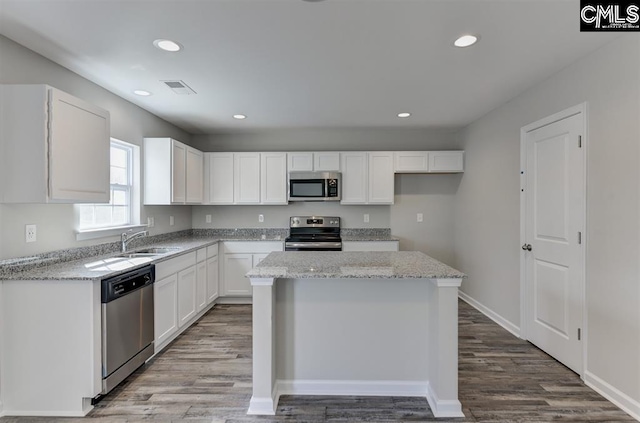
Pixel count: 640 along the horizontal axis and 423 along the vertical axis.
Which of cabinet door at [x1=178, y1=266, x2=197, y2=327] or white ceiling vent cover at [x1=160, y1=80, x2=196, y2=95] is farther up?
white ceiling vent cover at [x1=160, y1=80, x2=196, y2=95]

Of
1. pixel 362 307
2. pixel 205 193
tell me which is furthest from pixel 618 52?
pixel 205 193

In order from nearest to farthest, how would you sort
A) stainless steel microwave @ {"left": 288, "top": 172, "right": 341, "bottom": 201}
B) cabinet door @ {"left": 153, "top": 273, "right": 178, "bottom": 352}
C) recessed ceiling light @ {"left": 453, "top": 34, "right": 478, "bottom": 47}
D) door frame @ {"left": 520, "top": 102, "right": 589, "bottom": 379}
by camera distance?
1. recessed ceiling light @ {"left": 453, "top": 34, "right": 478, "bottom": 47}
2. door frame @ {"left": 520, "top": 102, "right": 589, "bottom": 379}
3. cabinet door @ {"left": 153, "top": 273, "right": 178, "bottom": 352}
4. stainless steel microwave @ {"left": 288, "top": 172, "right": 341, "bottom": 201}

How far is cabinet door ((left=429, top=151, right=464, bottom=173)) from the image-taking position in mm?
4621

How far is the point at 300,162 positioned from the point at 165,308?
8.59ft

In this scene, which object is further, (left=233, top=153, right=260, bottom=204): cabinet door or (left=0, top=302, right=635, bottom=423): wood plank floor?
(left=233, top=153, right=260, bottom=204): cabinet door

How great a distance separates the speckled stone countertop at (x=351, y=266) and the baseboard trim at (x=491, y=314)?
153cm

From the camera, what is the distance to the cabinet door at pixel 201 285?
3.74 metres

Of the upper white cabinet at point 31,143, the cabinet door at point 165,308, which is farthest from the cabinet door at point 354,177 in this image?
the upper white cabinet at point 31,143

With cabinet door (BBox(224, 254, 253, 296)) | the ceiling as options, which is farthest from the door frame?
cabinet door (BBox(224, 254, 253, 296))

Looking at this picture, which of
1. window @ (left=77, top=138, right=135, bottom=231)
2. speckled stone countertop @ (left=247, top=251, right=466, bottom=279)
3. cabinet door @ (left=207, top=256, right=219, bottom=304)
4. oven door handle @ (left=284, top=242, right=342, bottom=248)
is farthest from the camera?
oven door handle @ (left=284, top=242, right=342, bottom=248)

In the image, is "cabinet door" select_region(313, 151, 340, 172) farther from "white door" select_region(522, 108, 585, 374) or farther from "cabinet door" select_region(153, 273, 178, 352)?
"cabinet door" select_region(153, 273, 178, 352)

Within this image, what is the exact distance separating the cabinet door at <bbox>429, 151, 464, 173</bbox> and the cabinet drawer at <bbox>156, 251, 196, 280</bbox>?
3477 mm

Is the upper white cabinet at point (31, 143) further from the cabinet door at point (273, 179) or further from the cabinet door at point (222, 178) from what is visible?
the cabinet door at point (273, 179)

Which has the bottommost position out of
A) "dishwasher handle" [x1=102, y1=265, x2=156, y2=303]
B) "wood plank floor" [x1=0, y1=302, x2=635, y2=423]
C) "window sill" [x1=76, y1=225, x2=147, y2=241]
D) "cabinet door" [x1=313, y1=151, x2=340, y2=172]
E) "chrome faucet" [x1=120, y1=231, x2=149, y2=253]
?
"wood plank floor" [x1=0, y1=302, x2=635, y2=423]
